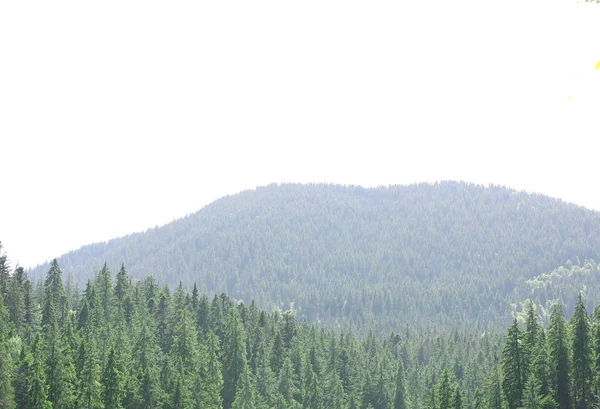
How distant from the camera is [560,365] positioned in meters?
62.8

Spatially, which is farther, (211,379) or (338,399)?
(338,399)

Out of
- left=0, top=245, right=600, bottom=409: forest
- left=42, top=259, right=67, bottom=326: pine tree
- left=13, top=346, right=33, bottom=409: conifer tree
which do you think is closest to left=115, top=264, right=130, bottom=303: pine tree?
left=0, top=245, right=600, bottom=409: forest

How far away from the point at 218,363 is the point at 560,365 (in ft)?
126

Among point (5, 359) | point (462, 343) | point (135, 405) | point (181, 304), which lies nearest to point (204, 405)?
point (135, 405)

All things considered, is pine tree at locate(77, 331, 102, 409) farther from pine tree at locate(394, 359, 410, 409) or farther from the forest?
pine tree at locate(394, 359, 410, 409)

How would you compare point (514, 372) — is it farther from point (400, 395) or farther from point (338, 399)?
point (400, 395)

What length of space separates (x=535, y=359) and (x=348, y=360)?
39376 mm

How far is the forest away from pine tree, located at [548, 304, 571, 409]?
93 millimetres

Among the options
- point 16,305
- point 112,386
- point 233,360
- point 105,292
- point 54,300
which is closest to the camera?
point 112,386

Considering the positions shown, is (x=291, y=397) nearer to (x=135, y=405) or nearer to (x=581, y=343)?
(x=135, y=405)

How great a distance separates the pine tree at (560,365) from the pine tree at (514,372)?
192 inches

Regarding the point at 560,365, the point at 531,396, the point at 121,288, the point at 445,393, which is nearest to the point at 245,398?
the point at 445,393

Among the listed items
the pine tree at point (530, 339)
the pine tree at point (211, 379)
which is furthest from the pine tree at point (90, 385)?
the pine tree at point (530, 339)

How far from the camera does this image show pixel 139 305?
97.9 meters
